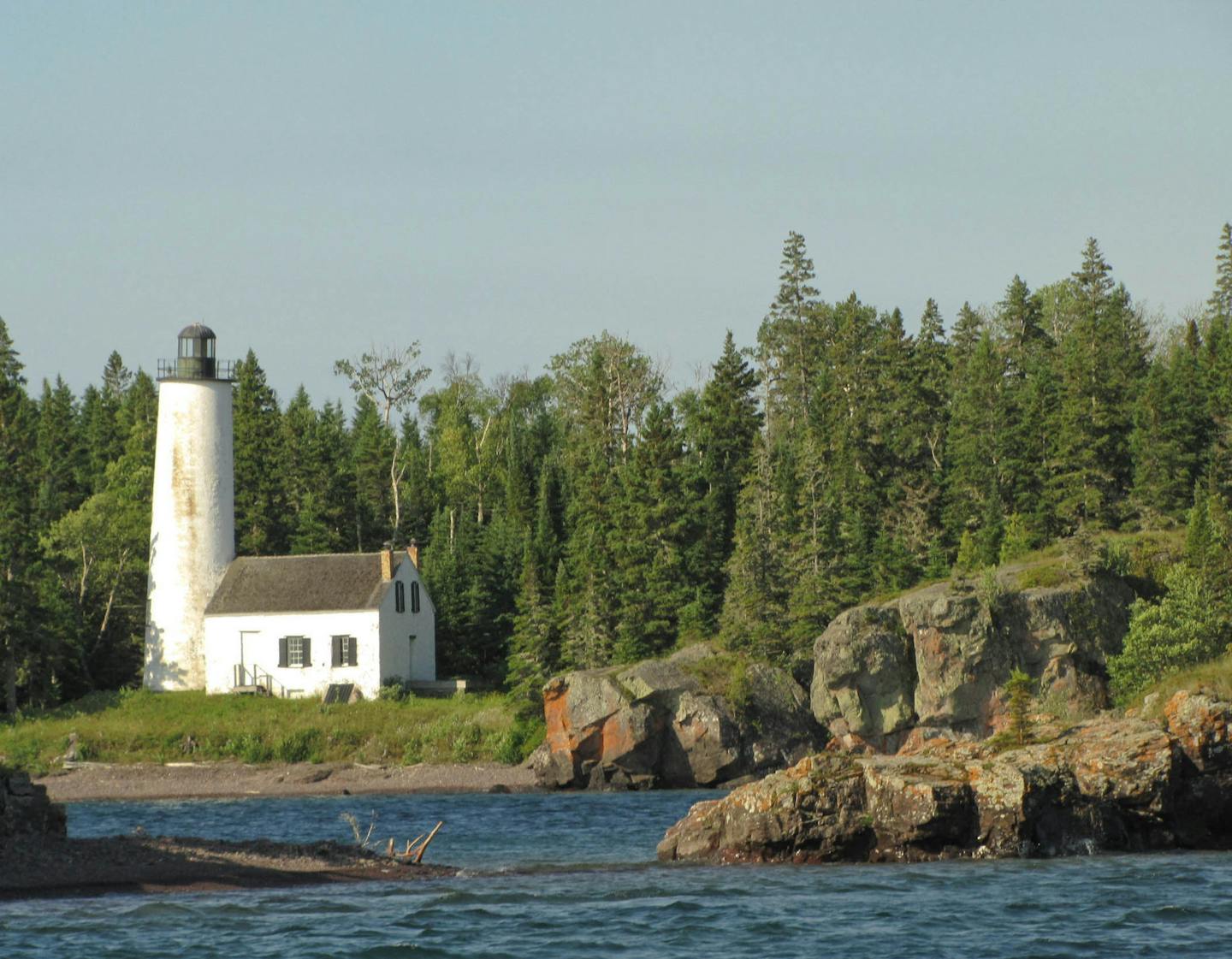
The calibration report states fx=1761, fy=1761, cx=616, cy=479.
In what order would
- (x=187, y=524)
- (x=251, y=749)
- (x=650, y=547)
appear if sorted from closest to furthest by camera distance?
1. (x=251, y=749)
2. (x=187, y=524)
3. (x=650, y=547)

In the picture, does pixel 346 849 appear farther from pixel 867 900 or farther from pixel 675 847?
pixel 867 900

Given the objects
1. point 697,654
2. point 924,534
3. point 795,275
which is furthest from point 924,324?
point 697,654

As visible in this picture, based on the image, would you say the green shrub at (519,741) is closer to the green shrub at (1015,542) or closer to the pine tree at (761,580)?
the pine tree at (761,580)

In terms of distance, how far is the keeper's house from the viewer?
67500mm

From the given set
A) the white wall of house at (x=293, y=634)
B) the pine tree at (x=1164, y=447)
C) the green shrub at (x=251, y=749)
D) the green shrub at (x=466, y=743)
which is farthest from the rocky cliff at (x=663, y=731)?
the pine tree at (x=1164, y=447)

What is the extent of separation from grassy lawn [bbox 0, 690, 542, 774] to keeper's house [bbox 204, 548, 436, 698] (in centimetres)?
166

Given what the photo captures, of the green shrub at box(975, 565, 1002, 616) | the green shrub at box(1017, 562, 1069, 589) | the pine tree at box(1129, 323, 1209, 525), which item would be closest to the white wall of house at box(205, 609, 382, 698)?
the green shrub at box(975, 565, 1002, 616)

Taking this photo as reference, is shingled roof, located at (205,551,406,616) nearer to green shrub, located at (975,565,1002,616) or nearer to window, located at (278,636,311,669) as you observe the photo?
window, located at (278,636,311,669)

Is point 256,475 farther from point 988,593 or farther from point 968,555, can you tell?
point 988,593

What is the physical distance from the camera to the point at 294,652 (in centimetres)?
6838

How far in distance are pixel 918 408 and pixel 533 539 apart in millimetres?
18149

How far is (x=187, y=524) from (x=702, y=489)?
23099 mm

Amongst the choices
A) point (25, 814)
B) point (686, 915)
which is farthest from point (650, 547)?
point (686, 915)

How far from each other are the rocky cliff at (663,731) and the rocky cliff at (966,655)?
2176 millimetres
